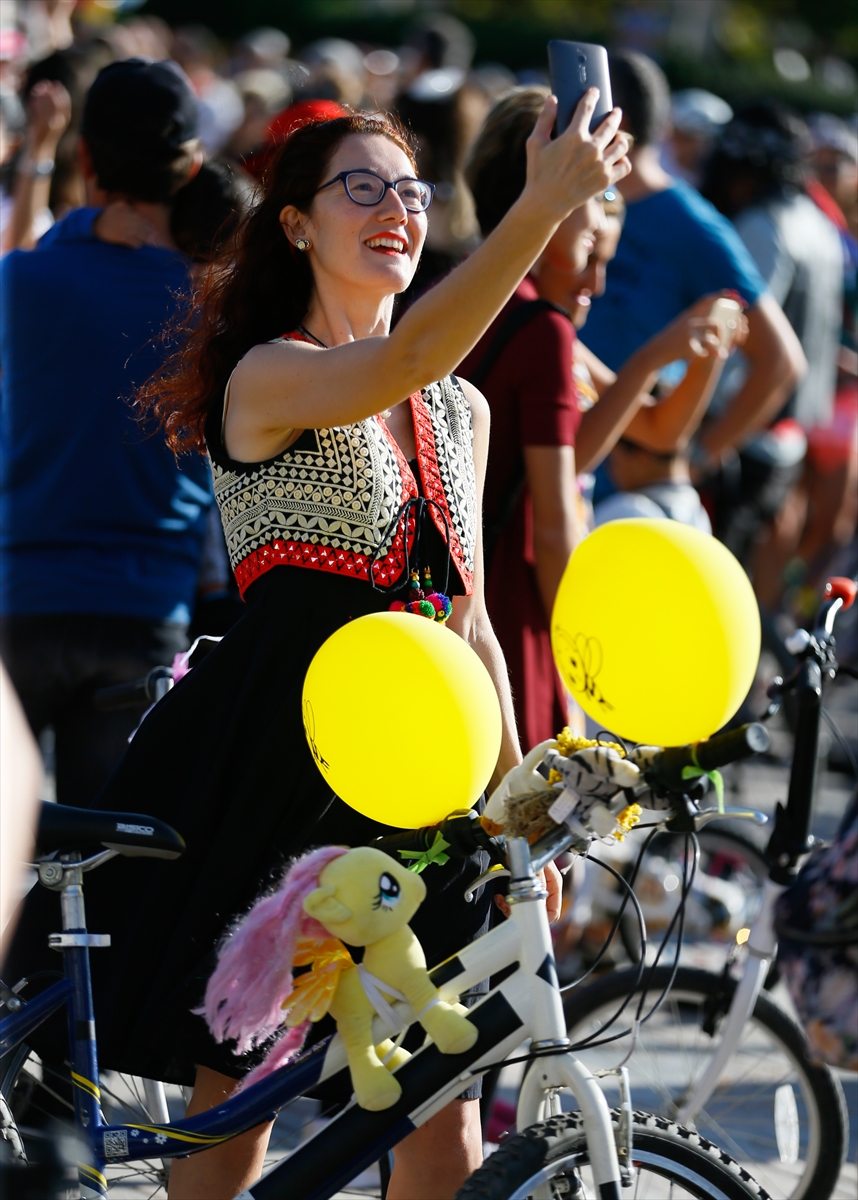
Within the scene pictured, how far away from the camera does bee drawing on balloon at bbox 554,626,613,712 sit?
193cm

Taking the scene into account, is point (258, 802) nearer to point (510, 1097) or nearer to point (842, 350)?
point (510, 1097)

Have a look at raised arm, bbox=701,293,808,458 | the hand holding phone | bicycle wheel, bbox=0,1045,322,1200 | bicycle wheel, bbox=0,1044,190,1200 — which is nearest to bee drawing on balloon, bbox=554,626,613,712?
bicycle wheel, bbox=0,1045,322,1200

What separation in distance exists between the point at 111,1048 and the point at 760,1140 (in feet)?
5.81

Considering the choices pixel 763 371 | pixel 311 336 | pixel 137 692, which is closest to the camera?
pixel 311 336

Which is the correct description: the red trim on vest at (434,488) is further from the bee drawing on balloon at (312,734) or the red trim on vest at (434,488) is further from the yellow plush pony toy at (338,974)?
the yellow plush pony toy at (338,974)

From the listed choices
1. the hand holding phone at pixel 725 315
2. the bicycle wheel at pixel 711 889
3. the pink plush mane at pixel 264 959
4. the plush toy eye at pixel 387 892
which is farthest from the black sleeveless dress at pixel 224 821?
the bicycle wheel at pixel 711 889

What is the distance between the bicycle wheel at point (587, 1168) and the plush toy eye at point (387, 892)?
339mm

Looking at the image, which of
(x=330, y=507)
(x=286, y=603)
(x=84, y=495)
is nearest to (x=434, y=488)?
(x=330, y=507)

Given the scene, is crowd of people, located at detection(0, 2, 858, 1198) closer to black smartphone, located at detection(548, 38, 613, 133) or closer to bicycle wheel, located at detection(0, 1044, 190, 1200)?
black smartphone, located at detection(548, 38, 613, 133)

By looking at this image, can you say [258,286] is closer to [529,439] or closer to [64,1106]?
[529,439]

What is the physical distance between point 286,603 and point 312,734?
28 cm

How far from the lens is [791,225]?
629 cm

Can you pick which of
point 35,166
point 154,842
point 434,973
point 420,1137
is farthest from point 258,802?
point 35,166

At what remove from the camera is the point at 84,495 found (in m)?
3.22
